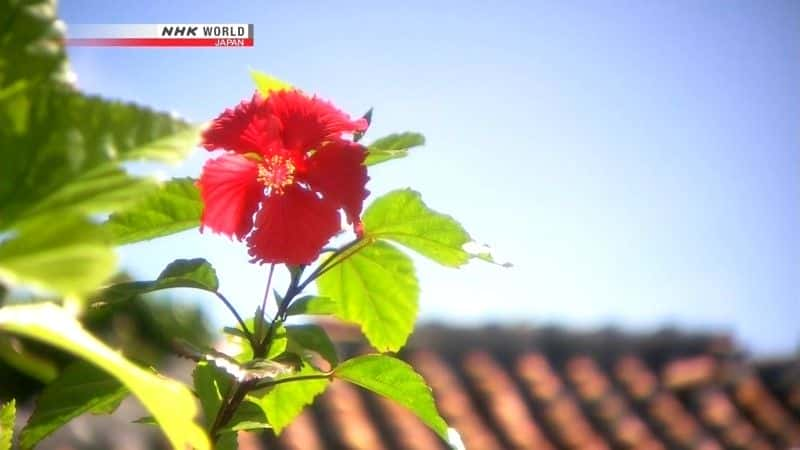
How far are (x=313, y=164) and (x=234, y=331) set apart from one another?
11 cm

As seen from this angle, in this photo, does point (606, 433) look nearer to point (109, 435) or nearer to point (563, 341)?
point (563, 341)

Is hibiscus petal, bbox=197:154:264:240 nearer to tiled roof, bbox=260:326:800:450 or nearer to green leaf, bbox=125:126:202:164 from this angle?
green leaf, bbox=125:126:202:164

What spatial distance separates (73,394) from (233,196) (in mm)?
142

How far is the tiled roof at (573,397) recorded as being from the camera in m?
2.96

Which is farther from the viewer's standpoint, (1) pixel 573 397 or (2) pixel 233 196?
(1) pixel 573 397

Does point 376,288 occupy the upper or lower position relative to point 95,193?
lower

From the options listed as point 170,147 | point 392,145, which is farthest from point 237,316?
point 170,147

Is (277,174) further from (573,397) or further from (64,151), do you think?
(573,397)

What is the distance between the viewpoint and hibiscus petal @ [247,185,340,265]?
1.63 ft

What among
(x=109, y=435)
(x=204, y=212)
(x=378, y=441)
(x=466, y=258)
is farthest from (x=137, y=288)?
(x=378, y=441)

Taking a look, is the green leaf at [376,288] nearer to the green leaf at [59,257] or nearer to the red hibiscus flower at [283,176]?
the red hibiscus flower at [283,176]

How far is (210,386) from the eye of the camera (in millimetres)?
507

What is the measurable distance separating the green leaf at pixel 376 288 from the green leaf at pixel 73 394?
0.17 metres

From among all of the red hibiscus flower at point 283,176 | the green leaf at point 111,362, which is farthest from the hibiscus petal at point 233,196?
the green leaf at point 111,362
